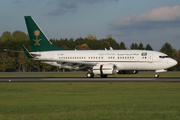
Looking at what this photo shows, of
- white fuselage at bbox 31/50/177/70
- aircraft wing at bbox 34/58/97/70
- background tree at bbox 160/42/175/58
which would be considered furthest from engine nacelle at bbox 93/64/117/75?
background tree at bbox 160/42/175/58

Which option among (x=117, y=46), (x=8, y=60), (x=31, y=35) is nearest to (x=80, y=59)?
(x=31, y=35)

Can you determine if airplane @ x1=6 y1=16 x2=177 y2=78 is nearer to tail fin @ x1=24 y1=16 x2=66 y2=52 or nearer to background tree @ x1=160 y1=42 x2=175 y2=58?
tail fin @ x1=24 y1=16 x2=66 y2=52

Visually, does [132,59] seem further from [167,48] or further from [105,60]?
[167,48]

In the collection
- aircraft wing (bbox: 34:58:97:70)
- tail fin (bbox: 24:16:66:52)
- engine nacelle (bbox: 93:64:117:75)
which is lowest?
engine nacelle (bbox: 93:64:117:75)

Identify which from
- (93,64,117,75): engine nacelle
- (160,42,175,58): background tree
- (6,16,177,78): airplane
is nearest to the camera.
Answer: (93,64,117,75): engine nacelle

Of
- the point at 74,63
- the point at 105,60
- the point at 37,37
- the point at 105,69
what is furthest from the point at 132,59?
the point at 37,37

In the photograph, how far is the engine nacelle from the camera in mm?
41688

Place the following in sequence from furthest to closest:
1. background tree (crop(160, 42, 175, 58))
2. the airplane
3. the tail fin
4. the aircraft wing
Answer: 1. background tree (crop(160, 42, 175, 58))
2. the tail fin
3. the aircraft wing
4. the airplane

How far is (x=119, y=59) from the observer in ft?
144

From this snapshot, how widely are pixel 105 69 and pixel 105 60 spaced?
303 centimetres

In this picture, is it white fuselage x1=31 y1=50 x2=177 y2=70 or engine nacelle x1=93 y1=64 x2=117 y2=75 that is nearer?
engine nacelle x1=93 y1=64 x2=117 y2=75

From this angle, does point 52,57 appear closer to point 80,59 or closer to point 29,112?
point 80,59

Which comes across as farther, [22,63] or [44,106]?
[22,63]

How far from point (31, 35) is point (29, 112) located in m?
39.7
